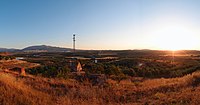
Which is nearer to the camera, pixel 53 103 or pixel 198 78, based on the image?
pixel 53 103

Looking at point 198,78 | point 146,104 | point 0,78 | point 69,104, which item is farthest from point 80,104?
point 198,78

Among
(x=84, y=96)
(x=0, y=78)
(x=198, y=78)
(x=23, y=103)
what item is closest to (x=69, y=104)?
(x=23, y=103)

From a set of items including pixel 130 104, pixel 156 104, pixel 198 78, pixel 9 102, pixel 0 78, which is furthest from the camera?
pixel 198 78

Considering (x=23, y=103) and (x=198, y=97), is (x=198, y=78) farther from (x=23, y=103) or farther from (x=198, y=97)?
(x=23, y=103)

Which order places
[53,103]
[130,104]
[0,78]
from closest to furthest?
1. [53,103]
2. [130,104]
3. [0,78]

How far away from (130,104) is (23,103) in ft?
14.2

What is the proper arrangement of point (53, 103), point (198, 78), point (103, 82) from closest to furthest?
point (53, 103) < point (198, 78) < point (103, 82)

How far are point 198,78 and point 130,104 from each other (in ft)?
24.3

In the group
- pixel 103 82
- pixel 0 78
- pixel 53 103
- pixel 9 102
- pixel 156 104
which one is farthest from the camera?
pixel 103 82

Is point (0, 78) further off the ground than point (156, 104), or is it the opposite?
point (0, 78)

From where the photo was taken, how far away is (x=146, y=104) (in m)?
10.3

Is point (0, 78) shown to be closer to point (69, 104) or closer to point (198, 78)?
point (69, 104)

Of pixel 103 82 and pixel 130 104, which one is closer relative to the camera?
pixel 130 104

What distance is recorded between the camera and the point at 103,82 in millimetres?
19594
